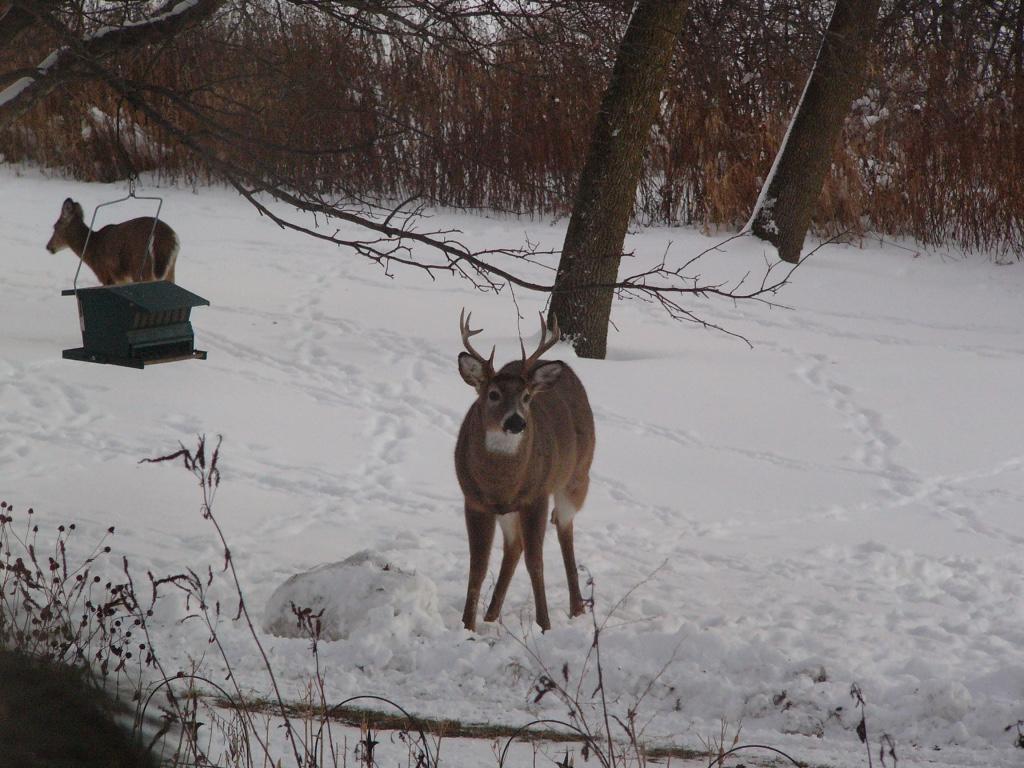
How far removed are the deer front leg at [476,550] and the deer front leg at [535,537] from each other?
15cm

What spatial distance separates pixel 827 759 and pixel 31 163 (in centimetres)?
1842

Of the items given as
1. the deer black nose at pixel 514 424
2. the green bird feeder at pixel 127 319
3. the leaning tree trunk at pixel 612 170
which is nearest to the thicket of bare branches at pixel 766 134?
the leaning tree trunk at pixel 612 170

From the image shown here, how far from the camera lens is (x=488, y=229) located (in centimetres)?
1588

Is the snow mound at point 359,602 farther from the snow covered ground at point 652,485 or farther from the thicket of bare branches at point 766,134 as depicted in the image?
the thicket of bare branches at point 766,134

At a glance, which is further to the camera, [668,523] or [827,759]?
[668,523]

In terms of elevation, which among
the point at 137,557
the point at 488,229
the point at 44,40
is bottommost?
the point at 137,557

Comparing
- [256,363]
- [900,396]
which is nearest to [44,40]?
[256,363]

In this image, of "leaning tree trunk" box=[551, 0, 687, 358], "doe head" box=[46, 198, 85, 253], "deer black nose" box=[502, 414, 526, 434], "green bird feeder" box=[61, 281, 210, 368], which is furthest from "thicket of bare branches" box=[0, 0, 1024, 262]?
"deer black nose" box=[502, 414, 526, 434]

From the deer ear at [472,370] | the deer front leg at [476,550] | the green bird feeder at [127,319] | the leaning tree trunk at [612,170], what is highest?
the leaning tree trunk at [612,170]

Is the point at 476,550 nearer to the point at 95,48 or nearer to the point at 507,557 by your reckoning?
the point at 507,557

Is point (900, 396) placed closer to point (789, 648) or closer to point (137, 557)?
point (789, 648)

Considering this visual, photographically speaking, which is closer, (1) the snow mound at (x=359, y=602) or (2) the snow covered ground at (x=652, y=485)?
(2) the snow covered ground at (x=652, y=485)

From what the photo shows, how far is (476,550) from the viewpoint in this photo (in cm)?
513

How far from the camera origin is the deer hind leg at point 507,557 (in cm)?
522
